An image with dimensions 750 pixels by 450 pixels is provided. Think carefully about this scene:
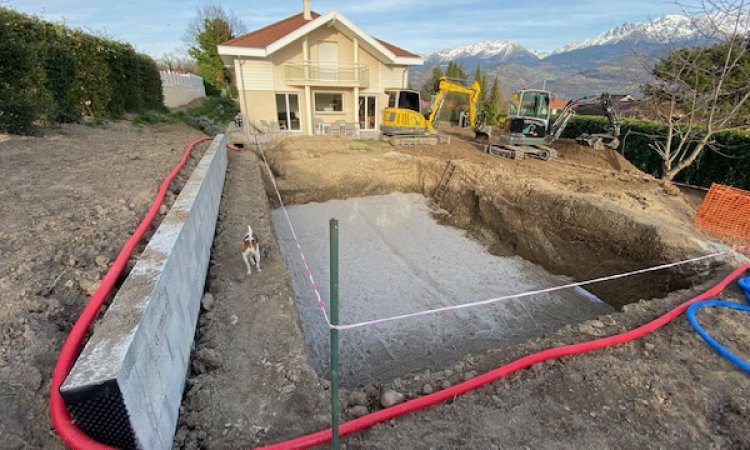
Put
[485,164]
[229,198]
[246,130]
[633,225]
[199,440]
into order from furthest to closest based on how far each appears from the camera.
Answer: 1. [246,130]
2. [485,164]
3. [229,198]
4. [633,225]
5. [199,440]

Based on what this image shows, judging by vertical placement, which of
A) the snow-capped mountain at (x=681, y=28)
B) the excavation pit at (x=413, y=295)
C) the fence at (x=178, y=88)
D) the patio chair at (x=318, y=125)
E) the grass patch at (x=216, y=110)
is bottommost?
the excavation pit at (x=413, y=295)

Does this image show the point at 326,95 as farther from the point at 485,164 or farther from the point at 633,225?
the point at 633,225

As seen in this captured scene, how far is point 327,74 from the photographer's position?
1711 centimetres

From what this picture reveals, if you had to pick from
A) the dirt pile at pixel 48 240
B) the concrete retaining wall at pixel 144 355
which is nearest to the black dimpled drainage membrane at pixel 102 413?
the concrete retaining wall at pixel 144 355

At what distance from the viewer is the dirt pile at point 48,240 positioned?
201 centimetres

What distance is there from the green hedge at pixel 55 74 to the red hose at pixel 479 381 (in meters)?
8.96

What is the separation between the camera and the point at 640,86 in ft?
34.2

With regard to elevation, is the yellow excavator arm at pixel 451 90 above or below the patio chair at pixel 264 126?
above

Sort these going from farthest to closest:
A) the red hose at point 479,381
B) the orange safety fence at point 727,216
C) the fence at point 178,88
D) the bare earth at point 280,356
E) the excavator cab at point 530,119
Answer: the fence at point 178,88
the excavator cab at point 530,119
the orange safety fence at point 727,216
the bare earth at point 280,356
the red hose at point 479,381

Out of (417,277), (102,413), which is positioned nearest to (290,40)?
(417,277)

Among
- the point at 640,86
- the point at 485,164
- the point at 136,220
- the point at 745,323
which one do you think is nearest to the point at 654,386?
the point at 745,323

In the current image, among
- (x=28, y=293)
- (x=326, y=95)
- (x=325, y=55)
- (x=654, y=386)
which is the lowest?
(x=654, y=386)

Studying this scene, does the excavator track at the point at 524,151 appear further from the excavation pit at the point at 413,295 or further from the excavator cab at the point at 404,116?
the excavation pit at the point at 413,295

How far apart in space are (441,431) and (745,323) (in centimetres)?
395
